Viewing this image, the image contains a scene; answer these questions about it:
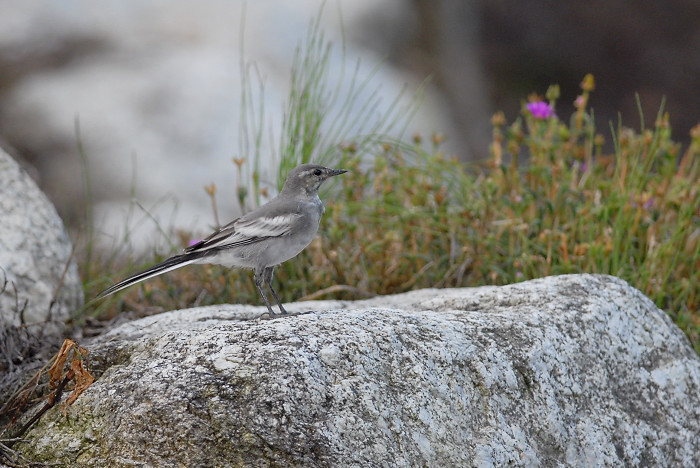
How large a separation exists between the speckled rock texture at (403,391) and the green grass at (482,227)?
0.93 metres

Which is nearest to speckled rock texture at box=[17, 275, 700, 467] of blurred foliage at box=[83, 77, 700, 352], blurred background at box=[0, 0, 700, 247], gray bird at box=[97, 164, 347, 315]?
gray bird at box=[97, 164, 347, 315]

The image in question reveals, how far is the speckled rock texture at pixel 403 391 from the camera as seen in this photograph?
102 inches

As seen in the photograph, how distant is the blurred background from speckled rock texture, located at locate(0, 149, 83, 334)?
257 centimetres

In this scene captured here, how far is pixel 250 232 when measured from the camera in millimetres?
3928

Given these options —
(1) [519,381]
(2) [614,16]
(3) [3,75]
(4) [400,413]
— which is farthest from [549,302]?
(2) [614,16]

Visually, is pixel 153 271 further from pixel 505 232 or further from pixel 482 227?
pixel 505 232

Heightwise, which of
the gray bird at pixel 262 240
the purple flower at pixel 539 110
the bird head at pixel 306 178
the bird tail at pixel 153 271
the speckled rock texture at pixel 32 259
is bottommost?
the speckled rock texture at pixel 32 259

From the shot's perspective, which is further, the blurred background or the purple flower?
the blurred background

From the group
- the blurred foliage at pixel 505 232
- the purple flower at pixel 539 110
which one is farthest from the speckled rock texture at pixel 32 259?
the purple flower at pixel 539 110

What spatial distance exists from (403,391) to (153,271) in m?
1.40

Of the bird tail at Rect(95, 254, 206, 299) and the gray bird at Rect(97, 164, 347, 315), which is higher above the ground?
the gray bird at Rect(97, 164, 347, 315)

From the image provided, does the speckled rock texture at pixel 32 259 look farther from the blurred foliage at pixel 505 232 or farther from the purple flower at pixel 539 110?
the purple flower at pixel 539 110

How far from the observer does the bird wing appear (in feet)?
12.7

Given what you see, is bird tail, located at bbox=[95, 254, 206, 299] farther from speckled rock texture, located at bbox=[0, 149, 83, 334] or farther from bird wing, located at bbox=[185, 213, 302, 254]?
speckled rock texture, located at bbox=[0, 149, 83, 334]
